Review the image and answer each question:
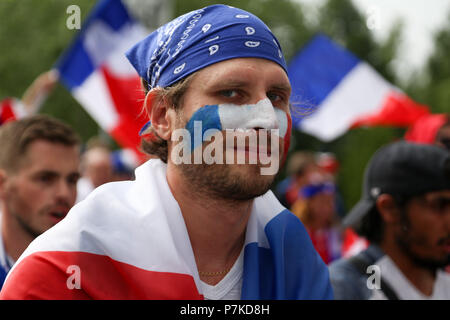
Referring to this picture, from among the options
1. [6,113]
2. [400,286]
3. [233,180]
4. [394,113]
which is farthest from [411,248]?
[394,113]

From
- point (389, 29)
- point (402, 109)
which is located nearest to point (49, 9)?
point (402, 109)

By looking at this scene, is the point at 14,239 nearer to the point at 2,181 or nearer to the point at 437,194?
the point at 2,181

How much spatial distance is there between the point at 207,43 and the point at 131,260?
737mm

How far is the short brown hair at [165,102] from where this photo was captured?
1.95 metres

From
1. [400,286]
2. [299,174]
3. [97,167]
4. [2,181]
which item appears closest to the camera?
[400,286]

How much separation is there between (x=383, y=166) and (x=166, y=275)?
1.97m

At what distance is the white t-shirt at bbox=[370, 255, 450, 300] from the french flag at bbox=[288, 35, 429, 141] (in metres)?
2.65

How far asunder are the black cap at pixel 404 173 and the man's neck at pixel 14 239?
1.83 meters

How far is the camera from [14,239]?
9.74 ft

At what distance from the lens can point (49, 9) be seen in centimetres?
1673

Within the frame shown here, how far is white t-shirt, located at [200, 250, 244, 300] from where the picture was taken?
6.38 feet

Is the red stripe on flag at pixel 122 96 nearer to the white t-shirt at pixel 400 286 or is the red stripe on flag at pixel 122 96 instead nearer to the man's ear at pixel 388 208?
the man's ear at pixel 388 208

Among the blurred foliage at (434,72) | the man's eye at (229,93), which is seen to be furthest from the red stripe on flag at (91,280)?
the blurred foliage at (434,72)
